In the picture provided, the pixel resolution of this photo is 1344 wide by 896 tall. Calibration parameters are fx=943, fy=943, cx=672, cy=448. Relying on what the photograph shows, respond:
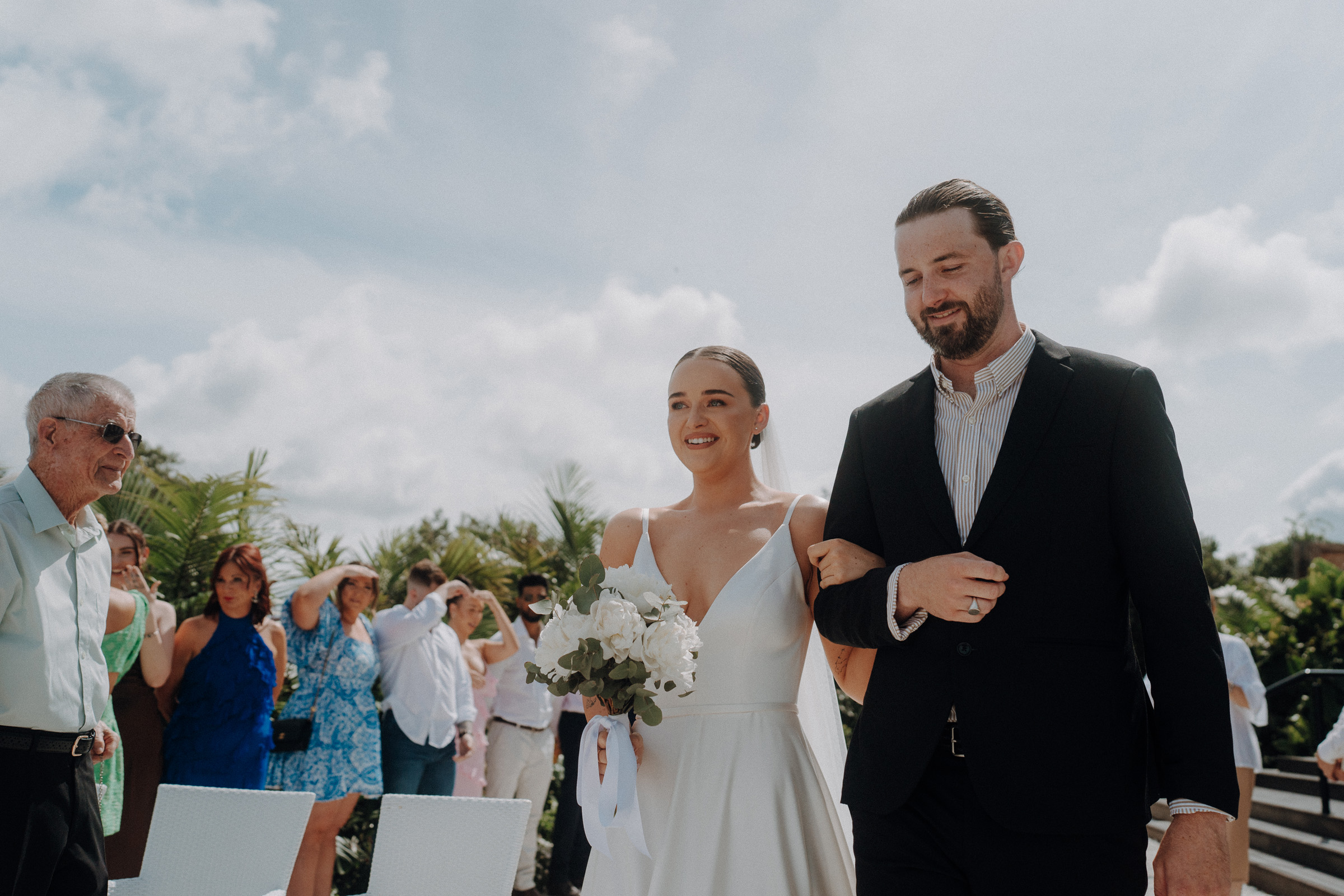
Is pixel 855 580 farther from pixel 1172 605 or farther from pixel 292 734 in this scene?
pixel 292 734

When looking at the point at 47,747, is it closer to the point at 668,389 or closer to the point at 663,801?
the point at 663,801

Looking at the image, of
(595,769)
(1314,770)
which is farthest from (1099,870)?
(1314,770)

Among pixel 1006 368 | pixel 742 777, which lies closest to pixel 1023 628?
pixel 1006 368

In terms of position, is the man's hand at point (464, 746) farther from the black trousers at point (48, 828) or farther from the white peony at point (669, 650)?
the white peony at point (669, 650)

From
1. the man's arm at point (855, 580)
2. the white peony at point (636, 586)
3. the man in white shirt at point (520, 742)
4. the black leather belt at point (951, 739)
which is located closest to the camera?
the black leather belt at point (951, 739)

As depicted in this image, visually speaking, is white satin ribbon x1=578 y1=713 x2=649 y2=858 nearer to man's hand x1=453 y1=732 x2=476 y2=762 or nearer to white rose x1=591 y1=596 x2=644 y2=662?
white rose x1=591 y1=596 x2=644 y2=662

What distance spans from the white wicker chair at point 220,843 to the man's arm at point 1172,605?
10.5ft

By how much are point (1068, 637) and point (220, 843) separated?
11.5ft

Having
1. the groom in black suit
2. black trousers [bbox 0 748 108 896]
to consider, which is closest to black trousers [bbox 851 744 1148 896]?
the groom in black suit

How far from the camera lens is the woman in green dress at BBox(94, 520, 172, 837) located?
15.1ft

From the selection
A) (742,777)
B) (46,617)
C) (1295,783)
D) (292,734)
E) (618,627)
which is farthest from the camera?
(1295,783)

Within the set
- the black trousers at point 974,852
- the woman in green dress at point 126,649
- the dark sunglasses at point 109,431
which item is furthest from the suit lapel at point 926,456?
the woman in green dress at point 126,649

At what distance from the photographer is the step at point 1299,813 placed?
27.0ft

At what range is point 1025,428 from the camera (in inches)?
86.8
